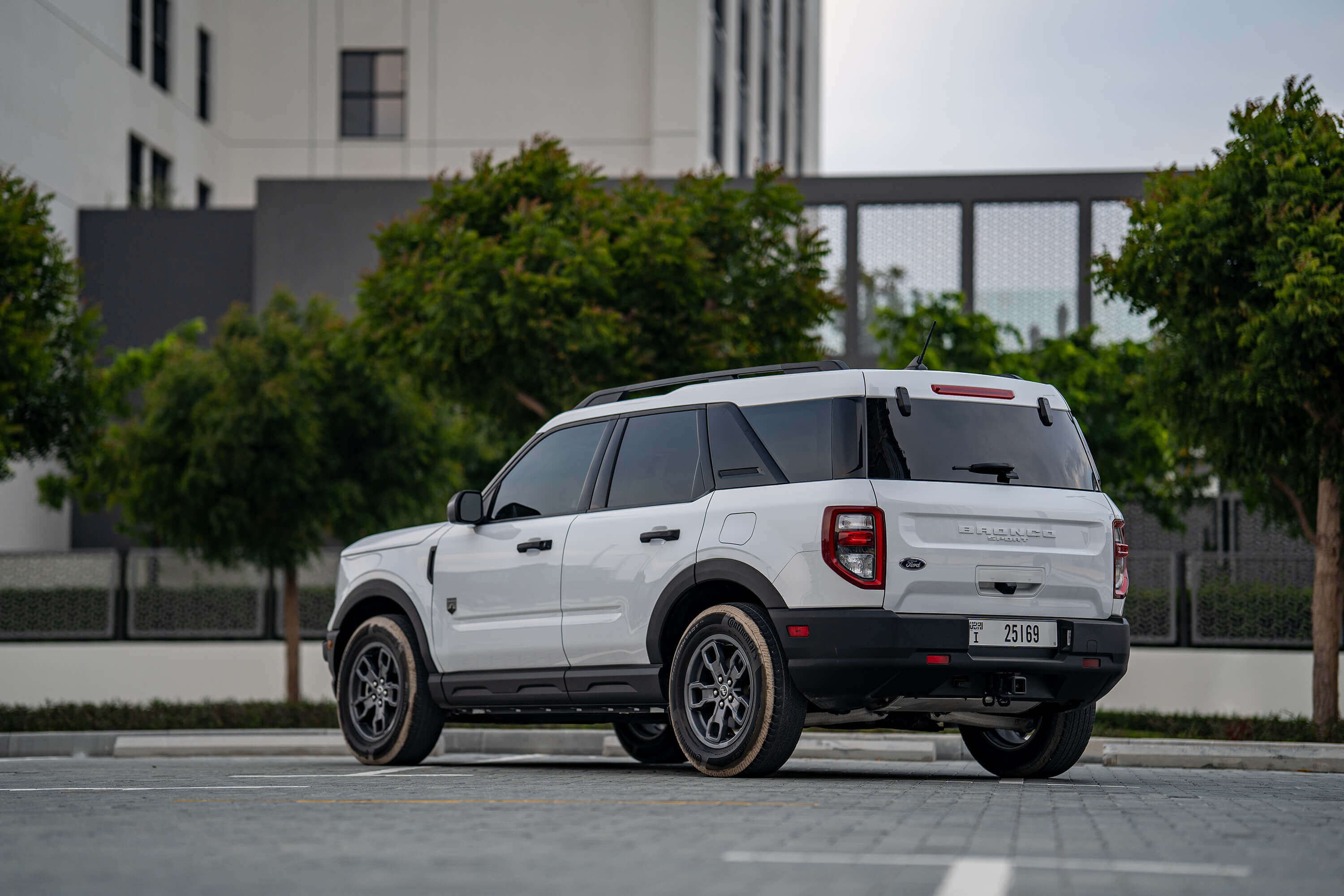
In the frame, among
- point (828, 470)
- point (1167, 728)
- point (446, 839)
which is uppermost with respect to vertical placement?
point (828, 470)

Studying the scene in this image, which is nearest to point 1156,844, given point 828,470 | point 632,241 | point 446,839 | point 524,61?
point 446,839

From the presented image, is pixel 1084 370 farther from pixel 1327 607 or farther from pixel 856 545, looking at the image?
pixel 856 545

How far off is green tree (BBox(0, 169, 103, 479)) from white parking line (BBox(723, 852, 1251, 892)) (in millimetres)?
14762

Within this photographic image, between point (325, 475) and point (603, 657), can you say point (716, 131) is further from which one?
point (603, 657)

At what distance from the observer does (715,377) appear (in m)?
9.38

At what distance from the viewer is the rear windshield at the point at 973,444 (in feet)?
27.8

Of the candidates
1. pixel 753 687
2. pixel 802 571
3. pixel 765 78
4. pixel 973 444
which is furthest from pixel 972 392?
pixel 765 78

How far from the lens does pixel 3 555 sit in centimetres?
2395

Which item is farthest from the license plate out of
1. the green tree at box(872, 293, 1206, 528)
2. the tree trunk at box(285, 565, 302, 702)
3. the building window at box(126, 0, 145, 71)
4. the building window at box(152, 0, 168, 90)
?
the building window at box(152, 0, 168, 90)

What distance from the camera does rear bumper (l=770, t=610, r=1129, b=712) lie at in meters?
8.19

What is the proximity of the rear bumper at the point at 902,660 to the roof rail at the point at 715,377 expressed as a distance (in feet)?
4.19

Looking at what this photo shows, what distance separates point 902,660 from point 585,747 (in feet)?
23.3

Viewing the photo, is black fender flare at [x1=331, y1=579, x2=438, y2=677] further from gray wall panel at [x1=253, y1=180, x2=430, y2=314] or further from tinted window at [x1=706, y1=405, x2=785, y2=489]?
gray wall panel at [x1=253, y1=180, x2=430, y2=314]

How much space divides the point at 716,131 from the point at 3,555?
23.7 m
